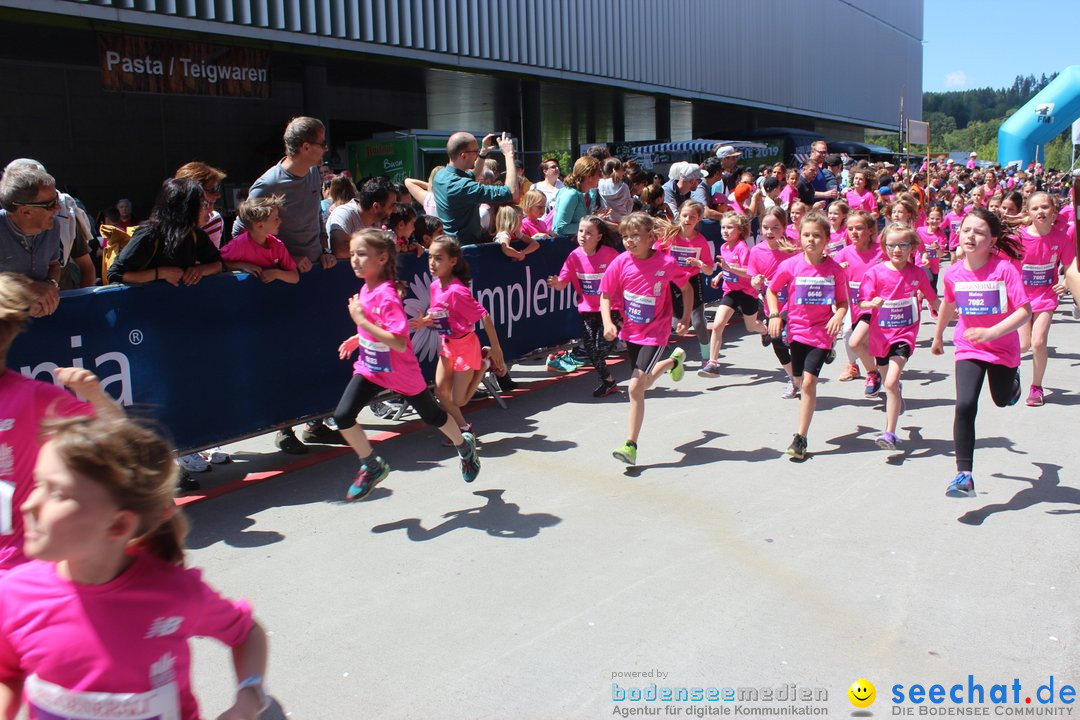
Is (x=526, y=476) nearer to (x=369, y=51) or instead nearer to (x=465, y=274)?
(x=465, y=274)

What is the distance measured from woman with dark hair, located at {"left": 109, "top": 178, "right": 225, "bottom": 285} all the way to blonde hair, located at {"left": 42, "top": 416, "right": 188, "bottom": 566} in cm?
390

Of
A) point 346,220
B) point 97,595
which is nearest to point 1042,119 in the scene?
point 346,220

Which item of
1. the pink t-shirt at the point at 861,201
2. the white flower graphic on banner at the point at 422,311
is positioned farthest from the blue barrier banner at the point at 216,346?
the pink t-shirt at the point at 861,201

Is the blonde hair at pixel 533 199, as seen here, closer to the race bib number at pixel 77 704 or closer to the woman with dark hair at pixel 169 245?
the woman with dark hair at pixel 169 245

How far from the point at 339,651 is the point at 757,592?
6.48ft

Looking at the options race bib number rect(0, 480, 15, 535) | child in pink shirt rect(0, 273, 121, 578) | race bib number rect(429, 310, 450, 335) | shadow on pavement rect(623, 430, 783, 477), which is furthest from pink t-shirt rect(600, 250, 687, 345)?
race bib number rect(0, 480, 15, 535)

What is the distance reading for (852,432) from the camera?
740 cm

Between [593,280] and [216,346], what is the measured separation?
3.72 metres

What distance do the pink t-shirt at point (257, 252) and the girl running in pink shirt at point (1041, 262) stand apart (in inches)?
247

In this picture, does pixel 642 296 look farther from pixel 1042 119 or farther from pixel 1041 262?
pixel 1042 119

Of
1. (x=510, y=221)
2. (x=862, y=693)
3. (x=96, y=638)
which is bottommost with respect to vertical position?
(x=862, y=693)

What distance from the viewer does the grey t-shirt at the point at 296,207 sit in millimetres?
6793

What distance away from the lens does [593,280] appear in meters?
8.81

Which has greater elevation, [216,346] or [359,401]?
[216,346]
